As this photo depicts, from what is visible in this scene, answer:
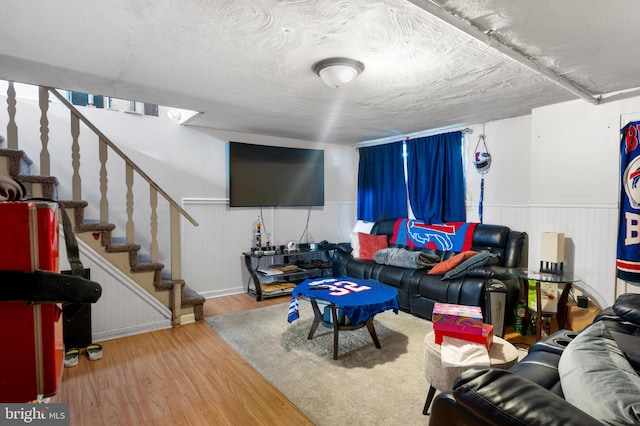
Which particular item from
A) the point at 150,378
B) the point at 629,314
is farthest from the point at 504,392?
the point at 150,378

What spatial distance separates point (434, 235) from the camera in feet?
14.3

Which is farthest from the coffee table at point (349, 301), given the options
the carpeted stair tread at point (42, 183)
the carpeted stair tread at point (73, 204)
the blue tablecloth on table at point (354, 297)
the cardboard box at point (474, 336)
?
the carpeted stair tread at point (42, 183)

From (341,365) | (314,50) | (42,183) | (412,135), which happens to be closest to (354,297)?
(341,365)

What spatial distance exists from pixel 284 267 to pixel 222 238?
952 mm

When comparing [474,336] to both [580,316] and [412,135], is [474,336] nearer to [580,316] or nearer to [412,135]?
[580,316]

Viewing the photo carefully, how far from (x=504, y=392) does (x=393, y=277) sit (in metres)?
3.03

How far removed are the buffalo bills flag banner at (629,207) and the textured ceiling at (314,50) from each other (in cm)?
45

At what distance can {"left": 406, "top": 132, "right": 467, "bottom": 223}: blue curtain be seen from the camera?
4289 mm

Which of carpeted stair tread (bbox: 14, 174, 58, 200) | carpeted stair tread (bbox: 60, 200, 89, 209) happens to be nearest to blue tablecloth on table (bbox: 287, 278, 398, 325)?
carpeted stair tread (bbox: 60, 200, 89, 209)

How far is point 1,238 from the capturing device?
67 cm

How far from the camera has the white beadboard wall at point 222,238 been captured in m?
4.30

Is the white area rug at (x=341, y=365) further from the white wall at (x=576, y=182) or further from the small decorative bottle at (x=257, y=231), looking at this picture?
the white wall at (x=576, y=182)

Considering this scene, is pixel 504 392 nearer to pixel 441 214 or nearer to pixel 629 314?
pixel 629 314

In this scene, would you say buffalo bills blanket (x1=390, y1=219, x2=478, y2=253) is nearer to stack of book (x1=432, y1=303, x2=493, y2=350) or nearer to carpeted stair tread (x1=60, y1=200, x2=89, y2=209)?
stack of book (x1=432, y1=303, x2=493, y2=350)
